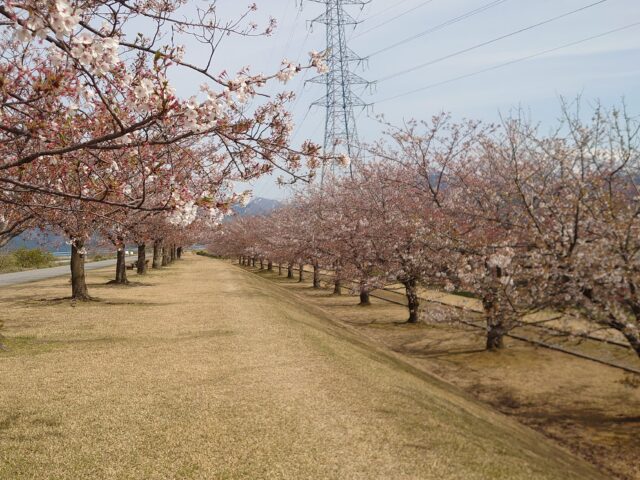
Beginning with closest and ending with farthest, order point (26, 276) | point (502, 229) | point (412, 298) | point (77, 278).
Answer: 1. point (502, 229)
2. point (77, 278)
3. point (412, 298)
4. point (26, 276)

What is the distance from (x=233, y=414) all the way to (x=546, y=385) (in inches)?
410

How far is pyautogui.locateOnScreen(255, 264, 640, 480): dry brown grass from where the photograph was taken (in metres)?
10.9

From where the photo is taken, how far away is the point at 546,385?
14414 mm

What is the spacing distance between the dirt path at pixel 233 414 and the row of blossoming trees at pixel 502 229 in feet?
8.89

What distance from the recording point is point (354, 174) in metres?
31.5

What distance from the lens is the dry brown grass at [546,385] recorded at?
35.9 feet

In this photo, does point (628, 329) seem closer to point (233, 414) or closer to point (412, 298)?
point (233, 414)

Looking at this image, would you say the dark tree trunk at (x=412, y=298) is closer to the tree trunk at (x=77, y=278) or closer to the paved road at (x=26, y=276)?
the tree trunk at (x=77, y=278)

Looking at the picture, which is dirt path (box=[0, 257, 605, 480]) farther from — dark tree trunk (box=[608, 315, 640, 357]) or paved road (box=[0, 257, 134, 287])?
paved road (box=[0, 257, 134, 287])

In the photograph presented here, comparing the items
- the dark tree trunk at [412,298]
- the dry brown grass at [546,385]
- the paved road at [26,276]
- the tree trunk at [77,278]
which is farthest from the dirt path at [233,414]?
the paved road at [26,276]

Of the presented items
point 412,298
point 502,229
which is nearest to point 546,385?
point 502,229

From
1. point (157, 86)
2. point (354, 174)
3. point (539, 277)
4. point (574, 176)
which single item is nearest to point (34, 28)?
point (157, 86)

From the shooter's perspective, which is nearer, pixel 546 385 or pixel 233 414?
pixel 233 414

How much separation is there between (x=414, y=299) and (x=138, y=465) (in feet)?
58.6
